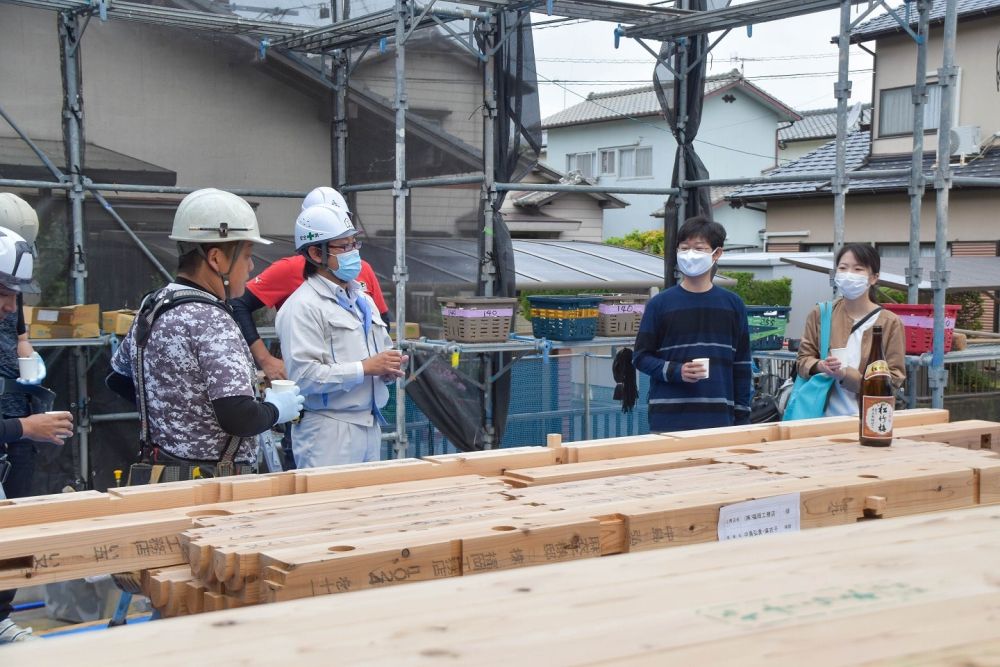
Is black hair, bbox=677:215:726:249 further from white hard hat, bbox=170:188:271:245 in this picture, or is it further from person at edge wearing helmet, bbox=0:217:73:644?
person at edge wearing helmet, bbox=0:217:73:644

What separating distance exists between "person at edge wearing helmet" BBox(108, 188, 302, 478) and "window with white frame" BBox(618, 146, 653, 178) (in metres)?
27.0

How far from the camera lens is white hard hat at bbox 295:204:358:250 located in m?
4.34

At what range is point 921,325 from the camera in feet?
24.2

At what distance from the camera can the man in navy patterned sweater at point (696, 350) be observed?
186 inches

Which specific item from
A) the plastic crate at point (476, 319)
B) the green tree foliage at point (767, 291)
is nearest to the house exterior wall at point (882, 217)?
the green tree foliage at point (767, 291)

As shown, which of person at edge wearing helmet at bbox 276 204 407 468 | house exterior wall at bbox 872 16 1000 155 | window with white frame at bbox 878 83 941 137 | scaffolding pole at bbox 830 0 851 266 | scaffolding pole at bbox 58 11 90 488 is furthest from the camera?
window with white frame at bbox 878 83 941 137

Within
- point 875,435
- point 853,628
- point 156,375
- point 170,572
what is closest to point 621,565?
point 853,628

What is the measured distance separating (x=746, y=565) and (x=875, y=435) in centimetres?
148

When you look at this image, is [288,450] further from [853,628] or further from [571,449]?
[853,628]

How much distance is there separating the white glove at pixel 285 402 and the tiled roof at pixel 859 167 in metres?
13.9

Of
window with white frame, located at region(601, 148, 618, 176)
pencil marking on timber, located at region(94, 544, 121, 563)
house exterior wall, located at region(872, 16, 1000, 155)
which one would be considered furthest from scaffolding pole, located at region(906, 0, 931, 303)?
window with white frame, located at region(601, 148, 618, 176)

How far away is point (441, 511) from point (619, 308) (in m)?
6.16

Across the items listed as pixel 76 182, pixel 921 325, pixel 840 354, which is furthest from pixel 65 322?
pixel 921 325

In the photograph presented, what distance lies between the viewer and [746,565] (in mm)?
1875
